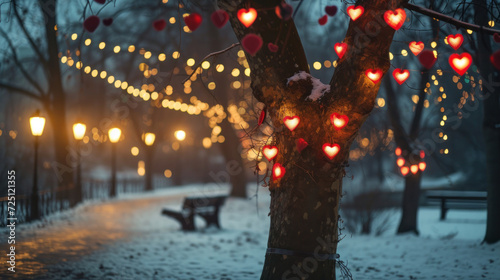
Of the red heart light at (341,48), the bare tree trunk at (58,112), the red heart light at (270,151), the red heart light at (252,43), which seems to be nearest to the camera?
the red heart light at (252,43)

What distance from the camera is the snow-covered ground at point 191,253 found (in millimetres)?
7145

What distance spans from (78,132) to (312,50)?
13.6 m

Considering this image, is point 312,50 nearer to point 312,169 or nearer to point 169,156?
point 312,169

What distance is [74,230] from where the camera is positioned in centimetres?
1155

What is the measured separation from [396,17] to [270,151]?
5.73 feet

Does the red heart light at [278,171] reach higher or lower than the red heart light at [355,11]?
lower

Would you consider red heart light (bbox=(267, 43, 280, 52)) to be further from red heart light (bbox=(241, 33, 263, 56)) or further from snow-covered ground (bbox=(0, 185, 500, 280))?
snow-covered ground (bbox=(0, 185, 500, 280))

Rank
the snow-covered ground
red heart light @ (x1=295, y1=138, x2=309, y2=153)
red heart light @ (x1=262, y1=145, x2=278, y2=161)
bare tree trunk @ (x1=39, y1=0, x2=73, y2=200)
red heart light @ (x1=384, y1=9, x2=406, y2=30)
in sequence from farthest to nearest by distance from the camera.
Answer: bare tree trunk @ (x1=39, y1=0, x2=73, y2=200)
the snow-covered ground
red heart light @ (x1=262, y1=145, x2=278, y2=161)
red heart light @ (x1=295, y1=138, x2=309, y2=153)
red heart light @ (x1=384, y1=9, x2=406, y2=30)

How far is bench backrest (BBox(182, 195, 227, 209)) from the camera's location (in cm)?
1241

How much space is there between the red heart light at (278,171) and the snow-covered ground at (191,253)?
1.54 m

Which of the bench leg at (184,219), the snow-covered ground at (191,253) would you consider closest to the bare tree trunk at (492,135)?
the snow-covered ground at (191,253)

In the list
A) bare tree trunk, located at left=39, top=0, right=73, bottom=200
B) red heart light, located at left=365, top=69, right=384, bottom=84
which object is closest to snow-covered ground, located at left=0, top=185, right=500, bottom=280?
red heart light, located at left=365, top=69, right=384, bottom=84

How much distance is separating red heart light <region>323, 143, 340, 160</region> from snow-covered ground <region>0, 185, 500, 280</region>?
5.35 ft

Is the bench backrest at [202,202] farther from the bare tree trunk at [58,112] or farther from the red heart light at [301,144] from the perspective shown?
the red heart light at [301,144]
